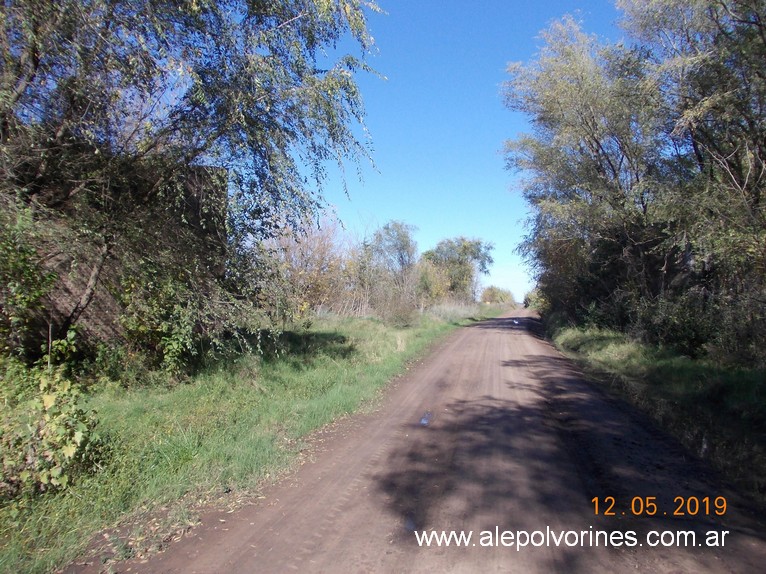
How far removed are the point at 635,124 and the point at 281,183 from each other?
13.0 metres

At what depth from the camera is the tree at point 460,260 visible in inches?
2489

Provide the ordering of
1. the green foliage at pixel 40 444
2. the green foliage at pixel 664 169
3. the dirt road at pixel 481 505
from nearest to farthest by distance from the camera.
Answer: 1. the dirt road at pixel 481 505
2. the green foliage at pixel 40 444
3. the green foliage at pixel 664 169

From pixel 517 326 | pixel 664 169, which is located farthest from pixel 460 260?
pixel 664 169

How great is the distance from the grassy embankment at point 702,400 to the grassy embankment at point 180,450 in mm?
5013

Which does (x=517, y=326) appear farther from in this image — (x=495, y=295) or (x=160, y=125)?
(x=495, y=295)

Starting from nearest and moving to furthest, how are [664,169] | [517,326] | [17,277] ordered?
[17,277]
[664,169]
[517,326]

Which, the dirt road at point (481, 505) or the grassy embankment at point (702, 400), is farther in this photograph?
the grassy embankment at point (702, 400)

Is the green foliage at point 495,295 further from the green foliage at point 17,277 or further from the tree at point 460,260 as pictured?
the green foliage at point 17,277

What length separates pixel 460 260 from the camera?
64.6 metres

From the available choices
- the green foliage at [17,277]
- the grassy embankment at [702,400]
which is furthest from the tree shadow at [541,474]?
the green foliage at [17,277]

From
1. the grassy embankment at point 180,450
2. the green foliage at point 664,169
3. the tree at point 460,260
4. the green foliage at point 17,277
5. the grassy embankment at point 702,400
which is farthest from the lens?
the tree at point 460,260
